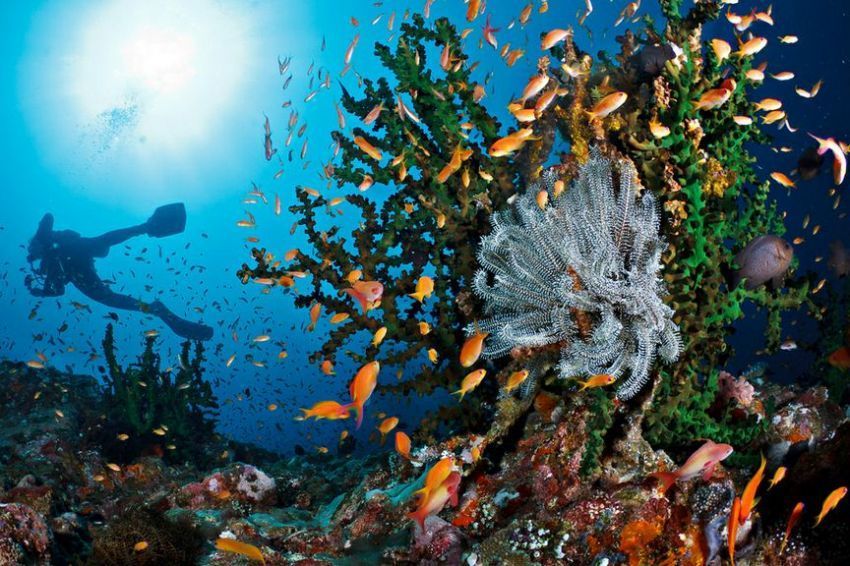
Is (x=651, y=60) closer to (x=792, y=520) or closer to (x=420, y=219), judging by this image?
(x=420, y=219)

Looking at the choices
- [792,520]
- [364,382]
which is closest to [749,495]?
[792,520]

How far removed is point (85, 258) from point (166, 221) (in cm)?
417

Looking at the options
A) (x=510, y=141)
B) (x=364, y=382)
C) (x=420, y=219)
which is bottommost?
(x=364, y=382)

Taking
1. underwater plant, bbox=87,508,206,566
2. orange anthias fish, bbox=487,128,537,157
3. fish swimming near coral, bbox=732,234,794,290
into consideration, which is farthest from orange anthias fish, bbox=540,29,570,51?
underwater plant, bbox=87,508,206,566

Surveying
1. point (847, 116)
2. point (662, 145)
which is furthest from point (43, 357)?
point (847, 116)

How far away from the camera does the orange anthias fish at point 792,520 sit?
333 centimetres

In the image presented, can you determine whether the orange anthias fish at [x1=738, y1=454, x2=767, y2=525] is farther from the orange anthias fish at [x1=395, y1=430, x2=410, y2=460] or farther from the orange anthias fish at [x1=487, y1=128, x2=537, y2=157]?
the orange anthias fish at [x1=487, y1=128, x2=537, y2=157]

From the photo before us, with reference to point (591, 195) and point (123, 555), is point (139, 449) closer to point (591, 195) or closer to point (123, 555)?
point (123, 555)

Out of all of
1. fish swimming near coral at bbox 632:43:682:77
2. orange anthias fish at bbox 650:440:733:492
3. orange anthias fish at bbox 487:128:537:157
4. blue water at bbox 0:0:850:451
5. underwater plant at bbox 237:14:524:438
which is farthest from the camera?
blue water at bbox 0:0:850:451

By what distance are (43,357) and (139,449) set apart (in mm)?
4699

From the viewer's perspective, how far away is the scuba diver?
23398 millimetres

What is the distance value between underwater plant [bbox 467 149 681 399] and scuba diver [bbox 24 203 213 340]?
2217 cm

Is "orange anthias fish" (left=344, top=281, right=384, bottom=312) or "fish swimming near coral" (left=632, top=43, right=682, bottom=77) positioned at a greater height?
"fish swimming near coral" (left=632, top=43, right=682, bottom=77)

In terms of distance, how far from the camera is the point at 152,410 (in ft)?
38.8
